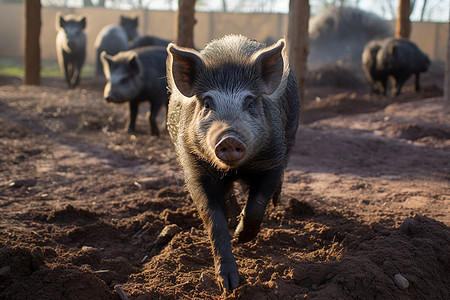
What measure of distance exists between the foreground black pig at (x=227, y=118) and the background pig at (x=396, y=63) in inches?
361

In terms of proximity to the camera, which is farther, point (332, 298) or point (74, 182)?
point (74, 182)

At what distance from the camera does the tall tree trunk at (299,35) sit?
23.2ft

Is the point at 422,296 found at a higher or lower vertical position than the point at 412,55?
lower

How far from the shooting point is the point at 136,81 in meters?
7.57

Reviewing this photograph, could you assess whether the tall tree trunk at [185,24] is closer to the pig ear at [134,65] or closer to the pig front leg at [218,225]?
the pig ear at [134,65]

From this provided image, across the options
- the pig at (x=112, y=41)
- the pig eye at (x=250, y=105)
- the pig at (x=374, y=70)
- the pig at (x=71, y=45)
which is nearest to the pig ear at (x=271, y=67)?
the pig eye at (x=250, y=105)

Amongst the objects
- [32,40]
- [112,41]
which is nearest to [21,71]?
[112,41]

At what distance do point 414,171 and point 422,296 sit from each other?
289 cm

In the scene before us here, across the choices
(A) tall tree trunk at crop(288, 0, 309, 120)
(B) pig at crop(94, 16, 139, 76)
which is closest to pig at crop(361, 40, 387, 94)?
(A) tall tree trunk at crop(288, 0, 309, 120)

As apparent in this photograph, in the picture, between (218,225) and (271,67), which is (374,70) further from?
(218,225)

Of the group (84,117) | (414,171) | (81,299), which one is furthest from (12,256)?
(84,117)

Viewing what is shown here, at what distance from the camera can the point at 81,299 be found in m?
2.46

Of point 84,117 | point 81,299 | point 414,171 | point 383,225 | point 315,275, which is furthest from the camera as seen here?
point 84,117

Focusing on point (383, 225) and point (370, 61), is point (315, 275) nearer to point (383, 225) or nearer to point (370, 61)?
point (383, 225)
